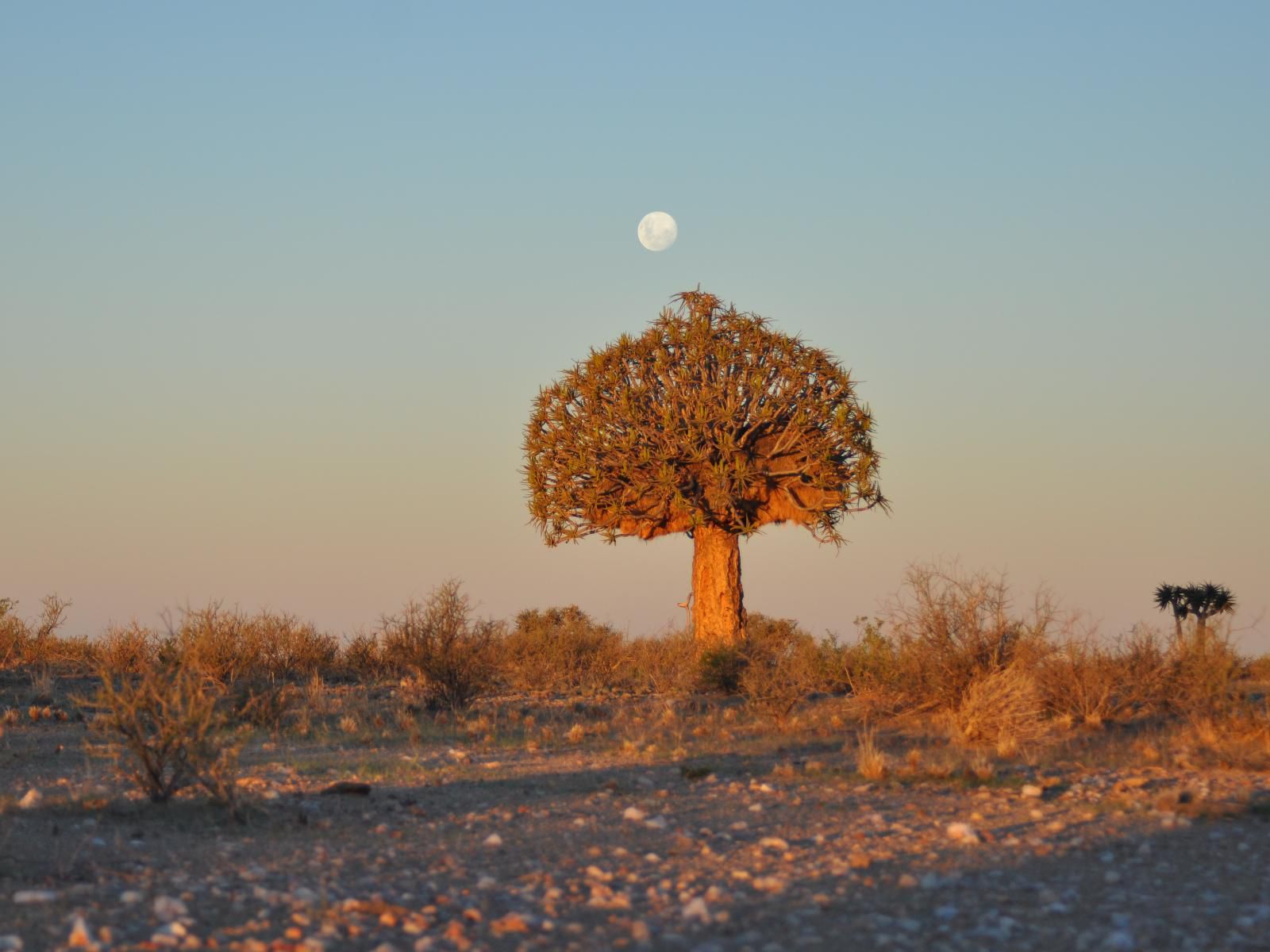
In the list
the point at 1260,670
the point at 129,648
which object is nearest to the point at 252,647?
the point at 129,648

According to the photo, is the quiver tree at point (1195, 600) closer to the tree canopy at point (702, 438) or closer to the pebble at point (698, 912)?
the tree canopy at point (702, 438)

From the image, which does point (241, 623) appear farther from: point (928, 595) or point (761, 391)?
point (928, 595)

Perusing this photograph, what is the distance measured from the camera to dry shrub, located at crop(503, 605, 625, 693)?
2059 centimetres

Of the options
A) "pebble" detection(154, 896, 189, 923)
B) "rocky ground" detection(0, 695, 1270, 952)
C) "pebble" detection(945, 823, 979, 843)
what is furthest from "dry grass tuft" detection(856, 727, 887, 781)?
"pebble" detection(154, 896, 189, 923)

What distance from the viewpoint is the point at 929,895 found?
6.61 m

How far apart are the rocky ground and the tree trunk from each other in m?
9.90

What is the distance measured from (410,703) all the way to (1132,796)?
10.4 m

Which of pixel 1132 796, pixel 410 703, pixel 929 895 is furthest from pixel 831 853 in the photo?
pixel 410 703

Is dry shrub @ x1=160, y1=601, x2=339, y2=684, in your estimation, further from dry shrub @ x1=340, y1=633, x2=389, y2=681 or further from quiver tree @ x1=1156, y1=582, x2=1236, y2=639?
quiver tree @ x1=1156, y1=582, x2=1236, y2=639

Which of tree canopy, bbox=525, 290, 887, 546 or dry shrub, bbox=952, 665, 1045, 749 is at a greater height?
tree canopy, bbox=525, 290, 887, 546

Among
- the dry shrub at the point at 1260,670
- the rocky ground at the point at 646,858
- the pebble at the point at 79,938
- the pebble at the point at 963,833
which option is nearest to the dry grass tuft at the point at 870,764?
the rocky ground at the point at 646,858

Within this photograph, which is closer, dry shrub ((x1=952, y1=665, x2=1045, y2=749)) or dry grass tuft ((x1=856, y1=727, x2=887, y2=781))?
dry grass tuft ((x1=856, y1=727, x2=887, y2=781))

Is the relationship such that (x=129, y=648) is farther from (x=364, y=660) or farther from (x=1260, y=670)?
(x=1260, y=670)

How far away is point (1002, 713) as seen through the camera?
12.5m
